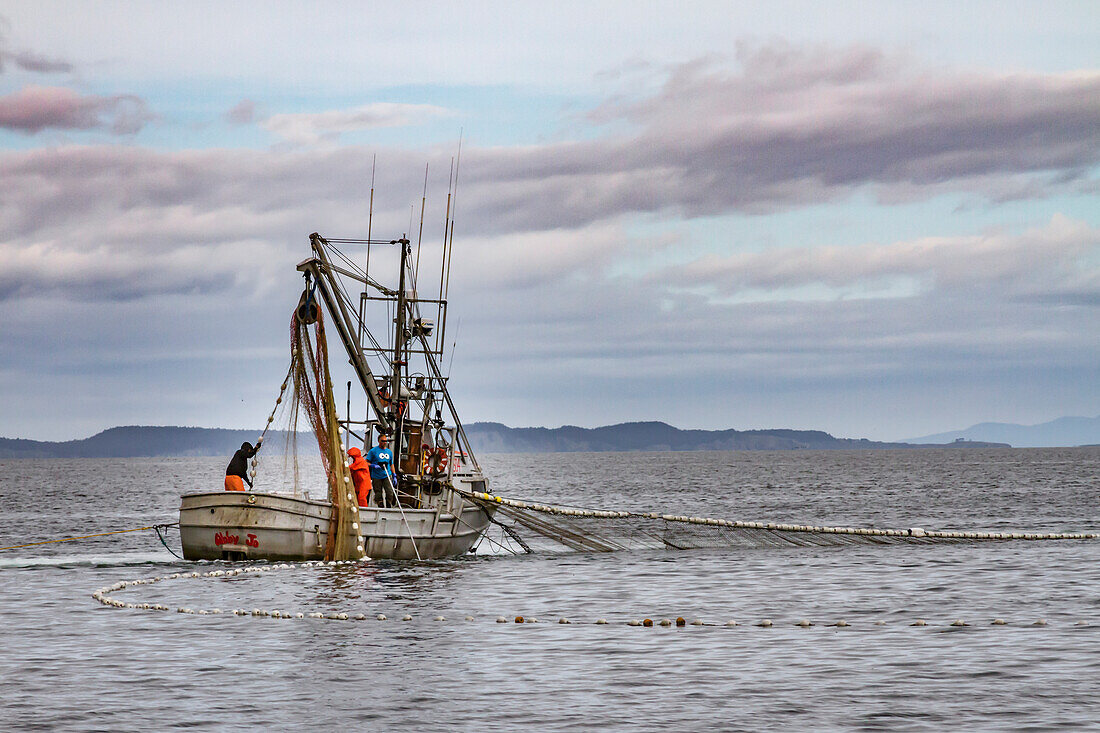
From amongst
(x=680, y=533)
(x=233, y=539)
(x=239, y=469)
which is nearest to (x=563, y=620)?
(x=233, y=539)

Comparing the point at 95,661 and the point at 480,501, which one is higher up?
the point at 480,501

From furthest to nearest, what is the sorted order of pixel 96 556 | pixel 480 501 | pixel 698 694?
pixel 96 556
pixel 480 501
pixel 698 694

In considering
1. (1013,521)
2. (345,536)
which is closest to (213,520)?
(345,536)

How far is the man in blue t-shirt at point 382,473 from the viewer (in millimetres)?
29859

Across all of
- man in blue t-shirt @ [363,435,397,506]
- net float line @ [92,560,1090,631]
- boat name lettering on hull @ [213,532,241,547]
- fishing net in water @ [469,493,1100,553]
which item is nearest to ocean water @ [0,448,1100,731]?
net float line @ [92,560,1090,631]

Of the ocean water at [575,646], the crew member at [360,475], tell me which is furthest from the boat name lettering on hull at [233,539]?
Result: the crew member at [360,475]

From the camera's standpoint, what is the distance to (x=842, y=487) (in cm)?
10500

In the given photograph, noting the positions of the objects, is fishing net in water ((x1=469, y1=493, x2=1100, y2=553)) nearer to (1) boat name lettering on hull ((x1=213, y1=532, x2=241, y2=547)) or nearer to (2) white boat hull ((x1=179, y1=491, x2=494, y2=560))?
(2) white boat hull ((x1=179, y1=491, x2=494, y2=560))

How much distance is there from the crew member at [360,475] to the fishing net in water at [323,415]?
0.64 metres

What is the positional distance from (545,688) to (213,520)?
1513 centimetres

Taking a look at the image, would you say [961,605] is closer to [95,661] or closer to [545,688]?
[545,688]

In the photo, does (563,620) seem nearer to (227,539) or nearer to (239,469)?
(227,539)

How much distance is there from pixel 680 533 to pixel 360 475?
12.7 m

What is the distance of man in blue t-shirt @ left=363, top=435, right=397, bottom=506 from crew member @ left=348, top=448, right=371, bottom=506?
1.93ft
